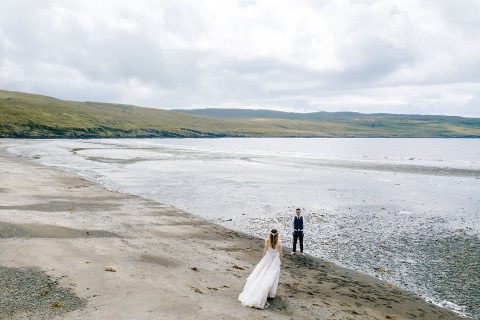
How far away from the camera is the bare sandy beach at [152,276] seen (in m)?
13.6

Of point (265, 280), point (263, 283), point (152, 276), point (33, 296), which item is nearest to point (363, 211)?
point (265, 280)

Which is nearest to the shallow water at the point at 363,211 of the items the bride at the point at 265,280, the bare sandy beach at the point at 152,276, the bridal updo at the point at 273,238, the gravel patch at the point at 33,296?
the bare sandy beach at the point at 152,276

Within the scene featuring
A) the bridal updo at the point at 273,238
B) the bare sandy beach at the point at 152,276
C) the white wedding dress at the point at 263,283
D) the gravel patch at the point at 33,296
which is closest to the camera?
the gravel patch at the point at 33,296

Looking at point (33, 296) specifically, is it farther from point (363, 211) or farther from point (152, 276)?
point (363, 211)

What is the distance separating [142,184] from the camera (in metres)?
49.9

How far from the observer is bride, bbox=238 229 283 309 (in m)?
14.2

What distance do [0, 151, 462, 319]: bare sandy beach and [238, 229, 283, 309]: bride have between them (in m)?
0.40

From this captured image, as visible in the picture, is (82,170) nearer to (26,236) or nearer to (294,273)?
(26,236)

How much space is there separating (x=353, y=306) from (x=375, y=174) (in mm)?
58008

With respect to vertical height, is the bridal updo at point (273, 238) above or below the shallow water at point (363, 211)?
above

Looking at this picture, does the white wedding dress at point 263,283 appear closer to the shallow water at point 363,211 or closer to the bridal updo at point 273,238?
the bridal updo at point 273,238

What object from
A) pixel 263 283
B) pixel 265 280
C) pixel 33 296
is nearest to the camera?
pixel 33 296

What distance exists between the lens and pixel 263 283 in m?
14.6

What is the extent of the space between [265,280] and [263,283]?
0.59 ft
